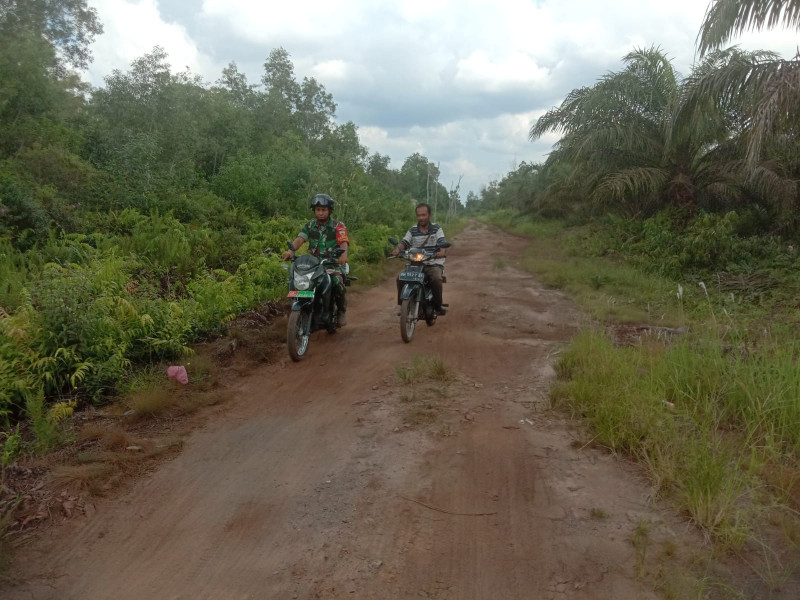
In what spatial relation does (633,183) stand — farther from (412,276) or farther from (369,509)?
(369,509)

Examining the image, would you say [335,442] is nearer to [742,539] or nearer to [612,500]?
[612,500]

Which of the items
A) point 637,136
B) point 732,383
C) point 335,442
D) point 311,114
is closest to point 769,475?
point 732,383

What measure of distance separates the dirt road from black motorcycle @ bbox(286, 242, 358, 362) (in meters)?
0.78

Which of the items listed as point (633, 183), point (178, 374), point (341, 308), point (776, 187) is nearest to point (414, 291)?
point (341, 308)

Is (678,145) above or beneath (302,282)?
above

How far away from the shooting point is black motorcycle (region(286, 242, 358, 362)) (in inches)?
244

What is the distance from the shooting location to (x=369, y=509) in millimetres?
3412

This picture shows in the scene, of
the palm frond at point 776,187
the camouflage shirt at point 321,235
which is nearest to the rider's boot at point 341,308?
the camouflage shirt at point 321,235

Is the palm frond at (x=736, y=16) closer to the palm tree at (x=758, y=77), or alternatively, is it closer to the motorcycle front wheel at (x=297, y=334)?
the palm tree at (x=758, y=77)

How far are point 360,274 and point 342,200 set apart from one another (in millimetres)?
4513

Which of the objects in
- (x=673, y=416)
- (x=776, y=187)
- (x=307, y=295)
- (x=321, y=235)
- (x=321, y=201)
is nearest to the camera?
(x=673, y=416)

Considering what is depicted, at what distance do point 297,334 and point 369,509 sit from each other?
3.17m

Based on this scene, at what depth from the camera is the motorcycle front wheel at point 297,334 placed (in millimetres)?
6220

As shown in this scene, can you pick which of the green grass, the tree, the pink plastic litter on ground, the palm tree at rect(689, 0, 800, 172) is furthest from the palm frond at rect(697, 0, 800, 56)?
the tree
